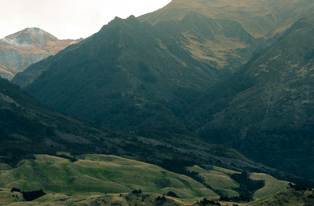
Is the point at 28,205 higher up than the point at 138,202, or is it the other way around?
the point at 138,202

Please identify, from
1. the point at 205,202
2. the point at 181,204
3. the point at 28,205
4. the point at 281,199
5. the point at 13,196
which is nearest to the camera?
the point at 281,199

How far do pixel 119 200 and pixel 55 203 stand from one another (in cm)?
3400

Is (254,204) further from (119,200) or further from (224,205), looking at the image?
(119,200)

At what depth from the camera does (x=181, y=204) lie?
459 ft

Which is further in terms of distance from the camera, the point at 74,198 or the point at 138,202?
the point at 74,198

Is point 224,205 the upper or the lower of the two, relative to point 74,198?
upper

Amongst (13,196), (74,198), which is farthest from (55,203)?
(13,196)

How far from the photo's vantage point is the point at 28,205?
536 feet

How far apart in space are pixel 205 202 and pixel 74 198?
198ft

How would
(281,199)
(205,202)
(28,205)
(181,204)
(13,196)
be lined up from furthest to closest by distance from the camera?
(13,196) → (28,205) → (181,204) → (205,202) → (281,199)

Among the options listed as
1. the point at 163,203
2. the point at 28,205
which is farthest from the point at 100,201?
the point at 28,205

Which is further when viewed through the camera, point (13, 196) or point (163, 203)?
point (13, 196)

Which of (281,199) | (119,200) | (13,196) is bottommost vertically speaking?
(13,196)

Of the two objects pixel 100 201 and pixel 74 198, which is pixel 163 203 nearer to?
pixel 100 201
